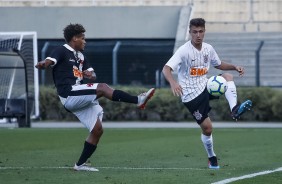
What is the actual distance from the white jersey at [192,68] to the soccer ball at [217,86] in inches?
6.2

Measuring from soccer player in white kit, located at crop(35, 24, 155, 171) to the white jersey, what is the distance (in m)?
1.19

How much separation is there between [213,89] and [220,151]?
3729 millimetres

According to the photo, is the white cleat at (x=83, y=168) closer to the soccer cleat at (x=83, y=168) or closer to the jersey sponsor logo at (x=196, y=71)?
the soccer cleat at (x=83, y=168)

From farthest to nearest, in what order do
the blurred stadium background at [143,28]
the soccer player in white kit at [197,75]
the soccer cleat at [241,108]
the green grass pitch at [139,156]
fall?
the blurred stadium background at [143,28], the soccer player in white kit at [197,75], the soccer cleat at [241,108], the green grass pitch at [139,156]

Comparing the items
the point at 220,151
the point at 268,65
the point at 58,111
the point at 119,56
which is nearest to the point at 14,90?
the point at 58,111

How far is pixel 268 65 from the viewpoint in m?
30.8

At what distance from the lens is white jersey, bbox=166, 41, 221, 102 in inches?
514

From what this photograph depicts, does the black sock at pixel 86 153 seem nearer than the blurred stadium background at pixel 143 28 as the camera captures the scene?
Yes

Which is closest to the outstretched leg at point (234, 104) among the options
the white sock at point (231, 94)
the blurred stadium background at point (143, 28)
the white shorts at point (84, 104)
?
the white sock at point (231, 94)

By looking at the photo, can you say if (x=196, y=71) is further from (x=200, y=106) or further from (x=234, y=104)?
(x=234, y=104)

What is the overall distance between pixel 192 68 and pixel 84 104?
5.19 feet

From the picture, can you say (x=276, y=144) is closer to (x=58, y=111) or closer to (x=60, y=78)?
(x=60, y=78)

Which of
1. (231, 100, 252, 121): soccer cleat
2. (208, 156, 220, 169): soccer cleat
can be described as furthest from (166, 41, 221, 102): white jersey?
(208, 156, 220, 169): soccer cleat

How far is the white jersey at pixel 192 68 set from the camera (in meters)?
13.1
